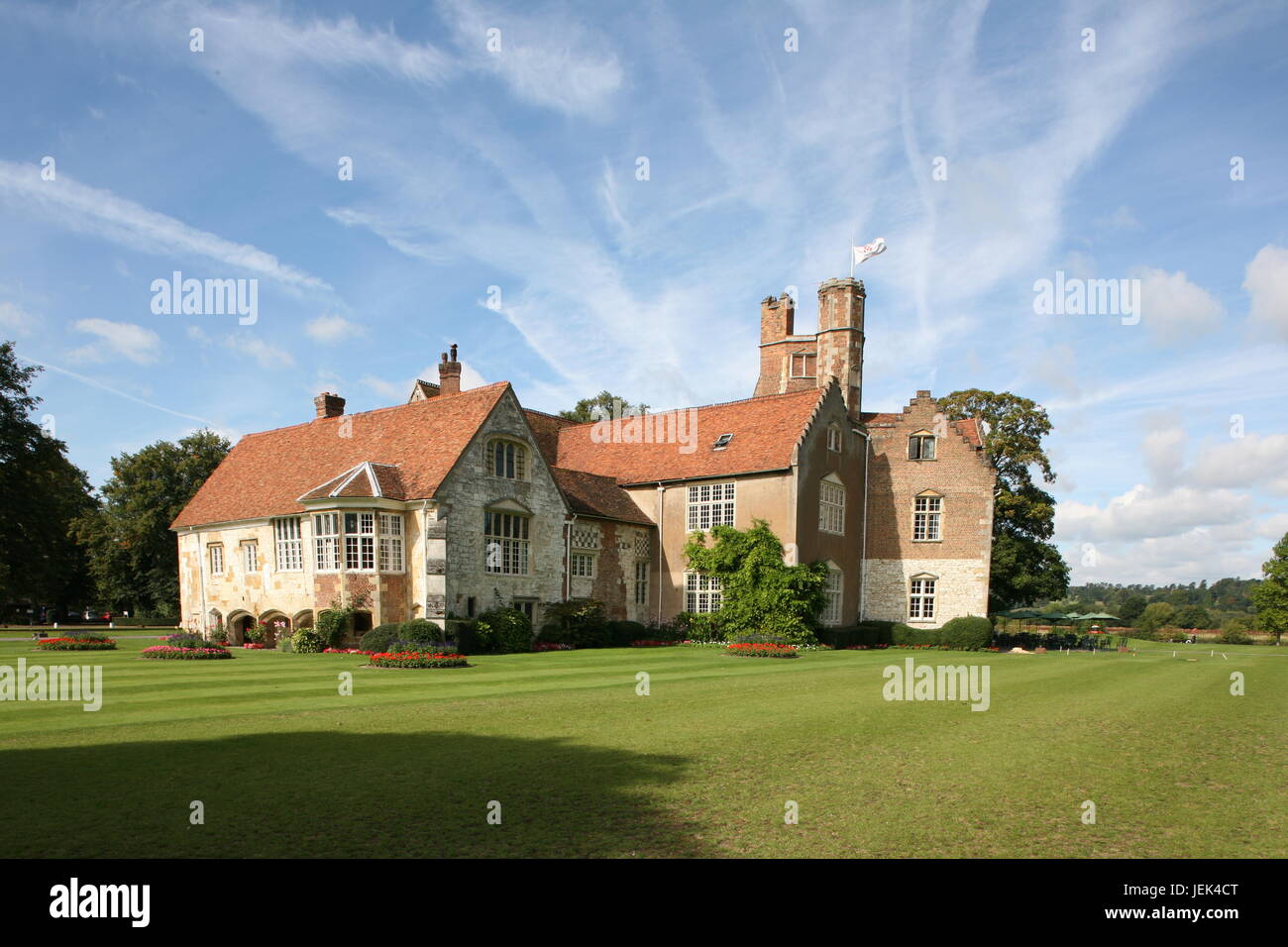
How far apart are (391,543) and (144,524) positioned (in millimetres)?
33149

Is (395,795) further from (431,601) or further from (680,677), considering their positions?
(431,601)

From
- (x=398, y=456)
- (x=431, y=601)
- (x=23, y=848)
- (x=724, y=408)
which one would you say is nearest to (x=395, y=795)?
(x=23, y=848)

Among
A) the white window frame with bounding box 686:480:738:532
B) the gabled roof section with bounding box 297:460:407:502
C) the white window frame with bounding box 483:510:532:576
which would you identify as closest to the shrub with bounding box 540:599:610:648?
the white window frame with bounding box 483:510:532:576

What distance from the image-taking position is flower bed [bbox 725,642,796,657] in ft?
94.6

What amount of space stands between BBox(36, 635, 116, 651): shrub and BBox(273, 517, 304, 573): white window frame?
6.39m

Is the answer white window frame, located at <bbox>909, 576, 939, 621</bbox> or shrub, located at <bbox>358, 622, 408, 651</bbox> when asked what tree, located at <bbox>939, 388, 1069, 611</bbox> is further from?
shrub, located at <bbox>358, 622, 408, 651</bbox>

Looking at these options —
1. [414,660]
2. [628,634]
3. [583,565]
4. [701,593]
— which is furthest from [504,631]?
[701,593]

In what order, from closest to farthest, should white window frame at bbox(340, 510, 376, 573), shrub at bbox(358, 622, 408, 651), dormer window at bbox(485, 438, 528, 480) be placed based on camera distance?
shrub at bbox(358, 622, 408, 651), white window frame at bbox(340, 510, 376, 573), dormer window at bbox(485, 438, 528, 480)

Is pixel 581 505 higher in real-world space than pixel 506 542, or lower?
higher

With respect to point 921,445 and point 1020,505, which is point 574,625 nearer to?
point 921,445

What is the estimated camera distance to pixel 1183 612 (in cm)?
10006

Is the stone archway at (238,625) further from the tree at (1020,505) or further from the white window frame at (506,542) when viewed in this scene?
the tree at (1020,505)

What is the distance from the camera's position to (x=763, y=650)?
28844 mm

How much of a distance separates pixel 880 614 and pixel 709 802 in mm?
Answer: 36337
